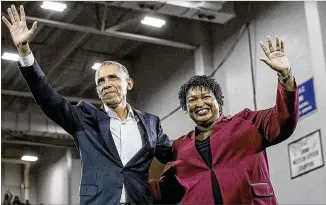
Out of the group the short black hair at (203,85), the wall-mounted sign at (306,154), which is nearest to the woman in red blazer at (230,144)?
the short black hair at (203,85)

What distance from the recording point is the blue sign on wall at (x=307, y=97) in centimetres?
692

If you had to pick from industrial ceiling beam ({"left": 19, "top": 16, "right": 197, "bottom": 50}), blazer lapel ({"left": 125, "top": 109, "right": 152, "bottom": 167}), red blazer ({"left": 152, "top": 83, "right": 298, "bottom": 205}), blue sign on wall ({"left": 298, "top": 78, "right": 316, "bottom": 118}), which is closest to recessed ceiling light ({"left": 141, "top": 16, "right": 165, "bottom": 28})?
industrial ceiling beam ({"left": 19, "top": 16, "right": 197, "bottom": 50})

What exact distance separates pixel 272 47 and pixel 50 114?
0.96 m

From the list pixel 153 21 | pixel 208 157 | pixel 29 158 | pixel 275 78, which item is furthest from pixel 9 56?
pixel 208 157

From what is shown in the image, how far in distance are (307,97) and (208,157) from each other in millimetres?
4564

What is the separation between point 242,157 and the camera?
8.77 feet

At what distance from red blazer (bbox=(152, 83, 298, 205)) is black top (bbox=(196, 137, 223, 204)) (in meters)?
0.01

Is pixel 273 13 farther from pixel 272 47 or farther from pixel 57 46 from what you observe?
pixel 272 47

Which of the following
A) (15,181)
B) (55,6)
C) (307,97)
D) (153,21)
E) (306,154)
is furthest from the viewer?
(15,181)

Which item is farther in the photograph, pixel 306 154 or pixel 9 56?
pixel 9 56

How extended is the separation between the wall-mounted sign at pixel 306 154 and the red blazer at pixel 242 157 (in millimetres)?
4134

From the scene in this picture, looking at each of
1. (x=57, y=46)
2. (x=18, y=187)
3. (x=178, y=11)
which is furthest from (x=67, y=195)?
(x=178, y=11)

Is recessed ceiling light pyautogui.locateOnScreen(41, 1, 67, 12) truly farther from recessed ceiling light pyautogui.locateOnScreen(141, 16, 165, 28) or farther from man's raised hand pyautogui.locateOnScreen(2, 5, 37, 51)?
man's raised hand pyautogui.locateOnScreen(2, 5, 37, 51)

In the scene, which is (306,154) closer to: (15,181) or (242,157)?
(242,157)
